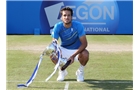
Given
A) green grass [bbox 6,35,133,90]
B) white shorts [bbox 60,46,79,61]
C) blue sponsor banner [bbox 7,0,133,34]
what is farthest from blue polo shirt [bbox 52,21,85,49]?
blue sponsor banner [bbox 7,0,133,34]

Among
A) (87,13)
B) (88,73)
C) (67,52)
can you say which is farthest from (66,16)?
(87,13)

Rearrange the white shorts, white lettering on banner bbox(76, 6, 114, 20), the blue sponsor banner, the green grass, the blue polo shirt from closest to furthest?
the green grass → the blue polo shirt → the white shorts → the blue sponsor banner → white lettering on banner bbox(76, 6, 114, 20)

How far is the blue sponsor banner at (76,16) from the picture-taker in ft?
74.5

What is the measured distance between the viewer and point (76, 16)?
23.1m

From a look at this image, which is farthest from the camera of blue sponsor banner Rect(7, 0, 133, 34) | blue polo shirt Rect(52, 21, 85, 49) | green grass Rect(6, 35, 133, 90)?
blue sponsor banner Rect(7, 0, 133, 34)

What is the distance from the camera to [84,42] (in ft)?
20.0

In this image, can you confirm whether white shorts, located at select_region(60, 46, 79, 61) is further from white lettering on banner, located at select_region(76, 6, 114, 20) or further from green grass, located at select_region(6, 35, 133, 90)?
white lettering on banner, located at select_region(76, 6, 114, 20)

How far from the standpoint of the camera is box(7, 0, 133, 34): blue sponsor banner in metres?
22.7

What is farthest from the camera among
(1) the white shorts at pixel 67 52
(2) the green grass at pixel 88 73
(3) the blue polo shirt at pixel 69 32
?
(1) the white shorts at pixel 67 52

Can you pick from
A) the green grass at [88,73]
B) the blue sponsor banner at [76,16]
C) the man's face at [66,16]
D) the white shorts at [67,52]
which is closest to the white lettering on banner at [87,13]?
the blue sponsor banner at [76,16]

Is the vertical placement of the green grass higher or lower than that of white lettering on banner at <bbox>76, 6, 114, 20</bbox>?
lower

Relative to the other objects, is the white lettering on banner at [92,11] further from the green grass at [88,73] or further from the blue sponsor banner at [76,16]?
the green grass at [88,73]
